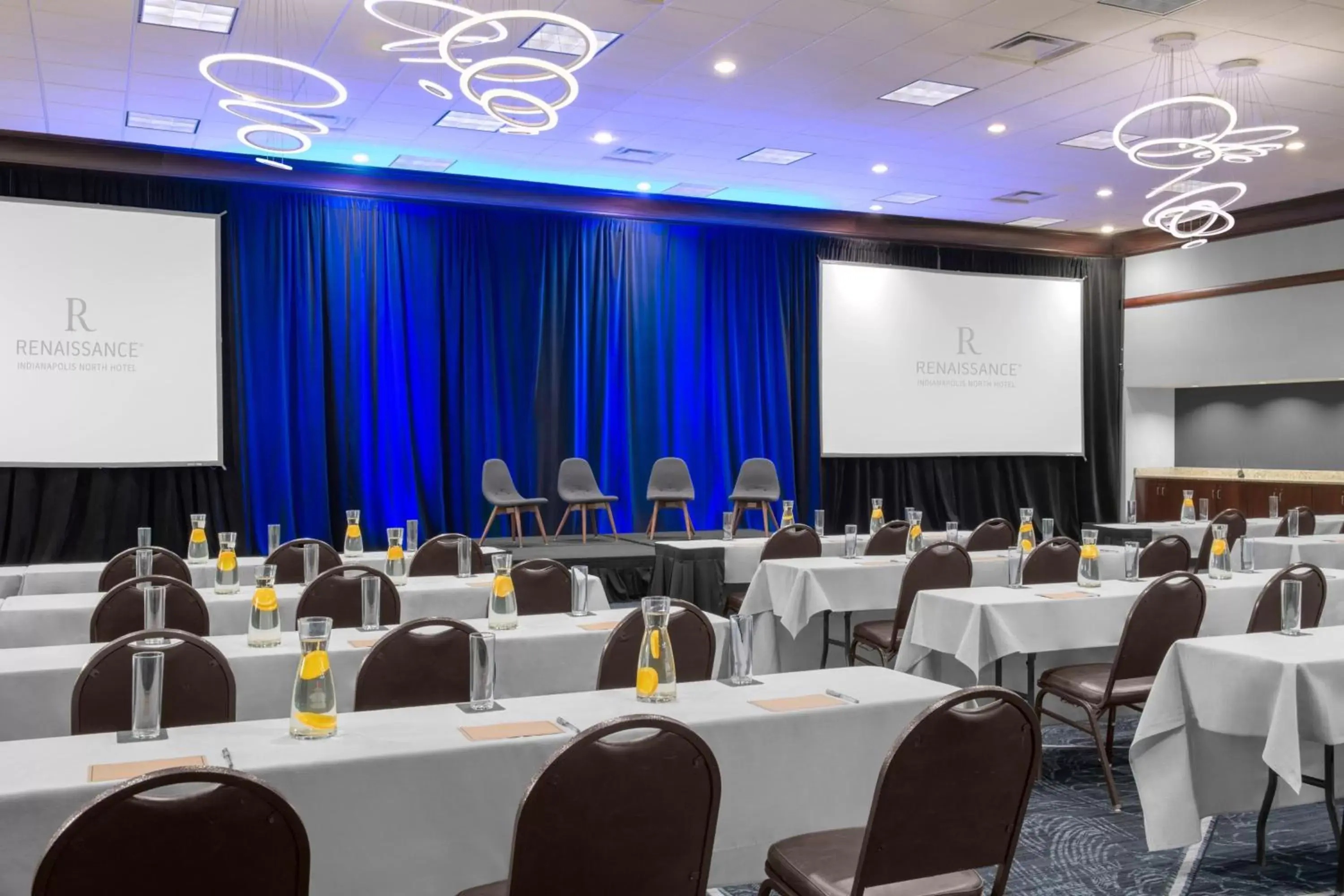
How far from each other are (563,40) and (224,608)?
4314 millimetres

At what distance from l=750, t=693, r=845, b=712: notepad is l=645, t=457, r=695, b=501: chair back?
27.9 ft

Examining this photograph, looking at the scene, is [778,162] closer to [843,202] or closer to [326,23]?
[843,202]

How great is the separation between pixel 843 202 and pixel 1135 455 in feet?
17.5

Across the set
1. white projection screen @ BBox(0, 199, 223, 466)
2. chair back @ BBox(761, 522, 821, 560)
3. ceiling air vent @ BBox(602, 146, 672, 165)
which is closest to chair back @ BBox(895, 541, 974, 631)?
chair back @ BBox(761, 522, 821, 560)

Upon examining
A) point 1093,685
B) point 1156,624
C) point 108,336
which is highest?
point 108,336

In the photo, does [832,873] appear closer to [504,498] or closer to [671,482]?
[504,498]

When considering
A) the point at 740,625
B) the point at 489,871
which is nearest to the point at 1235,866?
the point at 740,625

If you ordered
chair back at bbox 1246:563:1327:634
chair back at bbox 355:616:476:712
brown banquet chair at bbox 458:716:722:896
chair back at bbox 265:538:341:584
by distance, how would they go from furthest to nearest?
1. chair back at bbox 265:538:341:584
2. chair back at bbox 1246:563:1327:634
3. chair back at bbox 355:616:476:712
4. brown banquet chair at bbox 458:716:722:896

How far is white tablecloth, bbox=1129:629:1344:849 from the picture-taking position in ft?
11.4

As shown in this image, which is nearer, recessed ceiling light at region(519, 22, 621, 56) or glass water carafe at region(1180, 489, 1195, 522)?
recessed ceiling light at region(519, 22, 621, 56)

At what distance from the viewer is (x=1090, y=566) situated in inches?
Result: 211

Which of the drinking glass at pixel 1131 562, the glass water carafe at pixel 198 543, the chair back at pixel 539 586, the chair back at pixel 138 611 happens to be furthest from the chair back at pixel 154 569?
the drinking glass at pixel 1131 562

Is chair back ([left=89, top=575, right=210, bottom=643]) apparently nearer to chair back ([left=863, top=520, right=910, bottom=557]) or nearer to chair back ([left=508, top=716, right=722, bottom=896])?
chair back ([left=508, top=716, right=722, bottom=896])

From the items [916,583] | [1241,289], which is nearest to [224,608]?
[916,583]
